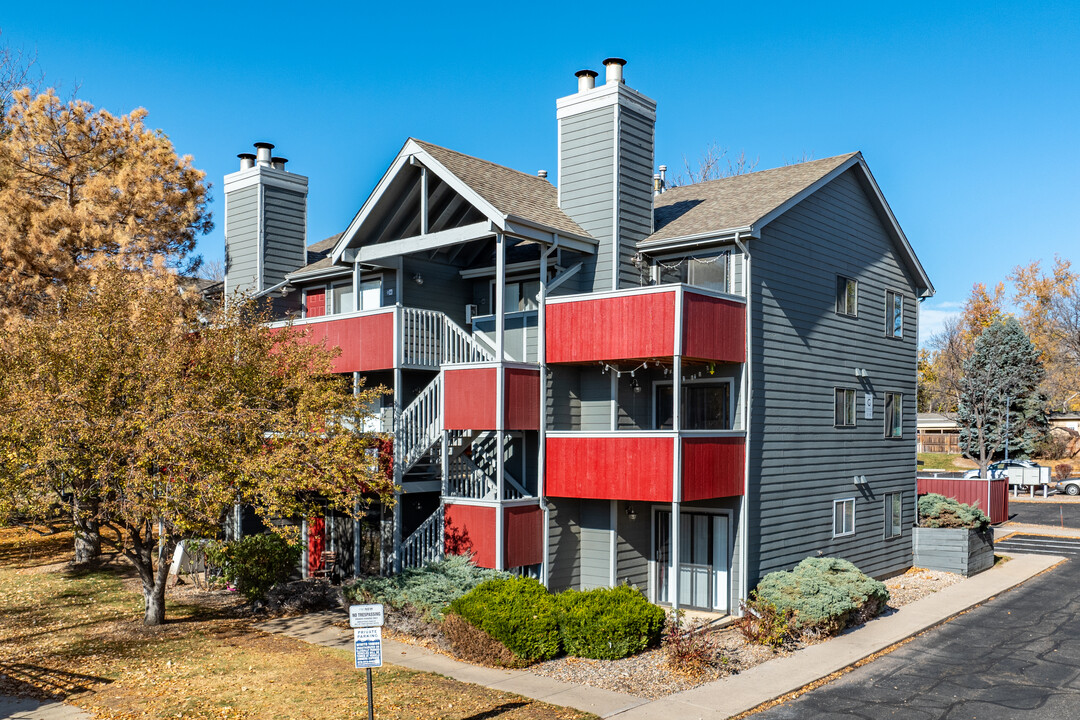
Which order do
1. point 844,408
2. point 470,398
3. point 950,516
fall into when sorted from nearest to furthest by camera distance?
point 470,398 → point 844,408 → point 950,516

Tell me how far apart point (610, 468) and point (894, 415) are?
37.2ft

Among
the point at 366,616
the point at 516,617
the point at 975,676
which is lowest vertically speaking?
the point at 975,676

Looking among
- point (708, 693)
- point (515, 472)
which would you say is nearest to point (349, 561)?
point (515, 472)

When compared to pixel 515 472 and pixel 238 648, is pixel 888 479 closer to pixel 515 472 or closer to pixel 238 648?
pixel 515 472

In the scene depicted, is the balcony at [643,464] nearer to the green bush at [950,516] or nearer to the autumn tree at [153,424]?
the autumn tree at [153,424]

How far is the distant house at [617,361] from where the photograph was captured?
17.6 m

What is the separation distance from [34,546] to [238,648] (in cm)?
1607

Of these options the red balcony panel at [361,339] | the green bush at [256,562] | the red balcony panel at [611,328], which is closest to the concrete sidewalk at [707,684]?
the green bush at [256,562]

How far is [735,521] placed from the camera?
18.5m

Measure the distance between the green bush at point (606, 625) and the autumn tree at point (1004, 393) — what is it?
149 ft

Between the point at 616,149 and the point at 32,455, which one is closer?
the point at 32,455

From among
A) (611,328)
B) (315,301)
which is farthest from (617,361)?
(315,301)

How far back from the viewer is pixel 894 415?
24.7 metres

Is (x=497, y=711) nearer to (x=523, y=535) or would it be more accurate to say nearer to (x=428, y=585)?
(x=428, y=585)
